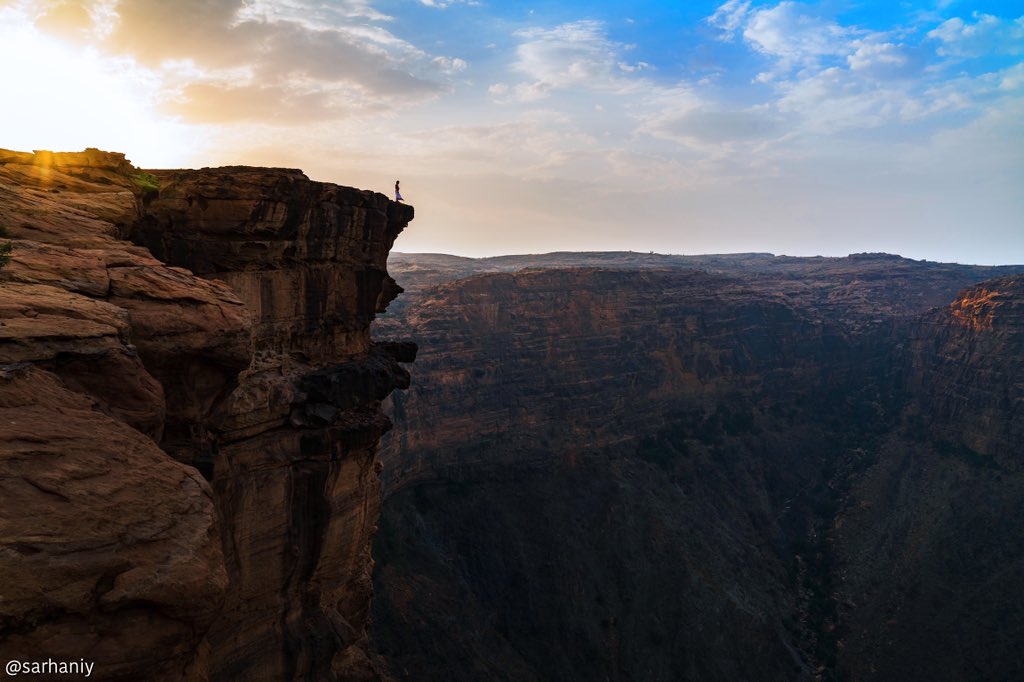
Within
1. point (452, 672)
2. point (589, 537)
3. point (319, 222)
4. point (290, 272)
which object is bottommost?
point (452, 672)

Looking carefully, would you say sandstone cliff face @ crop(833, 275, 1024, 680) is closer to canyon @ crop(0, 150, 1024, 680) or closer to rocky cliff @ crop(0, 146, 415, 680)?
canyon @ crop(0, 150, 1024, 680)

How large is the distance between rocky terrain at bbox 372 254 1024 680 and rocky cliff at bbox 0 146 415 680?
29.2 m

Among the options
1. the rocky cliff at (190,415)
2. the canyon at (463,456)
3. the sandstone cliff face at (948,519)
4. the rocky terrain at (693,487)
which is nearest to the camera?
the rocky cliff at (190,415)

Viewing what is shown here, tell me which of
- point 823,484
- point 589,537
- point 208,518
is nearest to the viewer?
point 208,518

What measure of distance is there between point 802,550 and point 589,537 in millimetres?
24819

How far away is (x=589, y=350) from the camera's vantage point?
3287 inches

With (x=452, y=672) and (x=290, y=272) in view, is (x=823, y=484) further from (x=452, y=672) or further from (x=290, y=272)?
(x=290, y=272)

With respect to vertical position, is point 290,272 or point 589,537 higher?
point 290,272

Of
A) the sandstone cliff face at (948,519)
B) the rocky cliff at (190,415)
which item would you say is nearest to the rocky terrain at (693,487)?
the sandstone cliff face at (948,519)

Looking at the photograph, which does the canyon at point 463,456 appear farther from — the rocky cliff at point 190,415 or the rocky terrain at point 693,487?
the rocky terrain at point 693,487

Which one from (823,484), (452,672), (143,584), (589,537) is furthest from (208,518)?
(823,484)

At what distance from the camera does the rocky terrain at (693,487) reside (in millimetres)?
54531

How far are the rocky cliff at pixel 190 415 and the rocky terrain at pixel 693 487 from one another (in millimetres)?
29212

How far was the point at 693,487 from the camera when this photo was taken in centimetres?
7556
